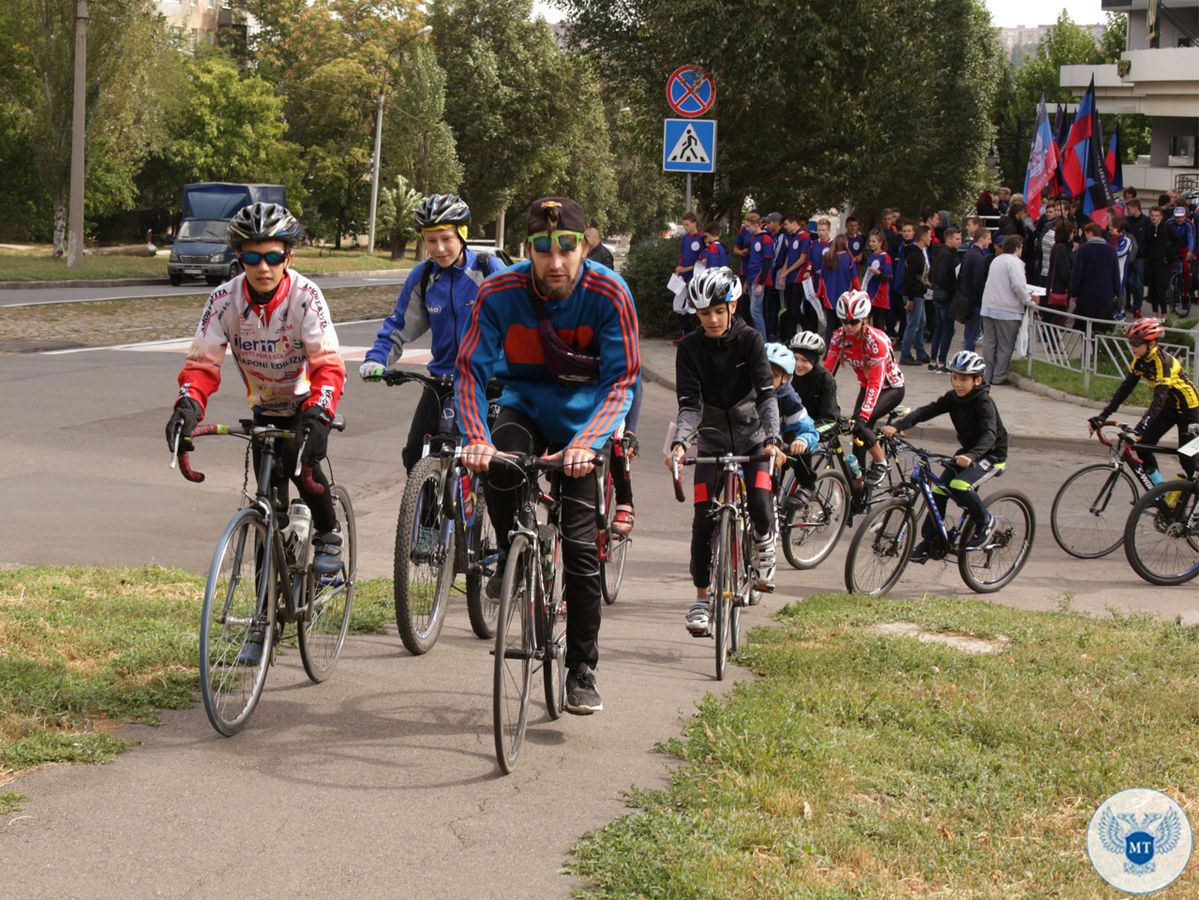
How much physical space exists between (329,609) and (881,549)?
13.6 ft

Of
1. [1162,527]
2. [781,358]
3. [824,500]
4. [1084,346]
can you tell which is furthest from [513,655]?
[1084,346]

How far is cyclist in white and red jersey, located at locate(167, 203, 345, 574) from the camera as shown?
18.5 feet

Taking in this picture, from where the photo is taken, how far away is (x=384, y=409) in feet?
51.9

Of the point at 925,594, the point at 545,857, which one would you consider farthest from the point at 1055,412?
the point at 545,857

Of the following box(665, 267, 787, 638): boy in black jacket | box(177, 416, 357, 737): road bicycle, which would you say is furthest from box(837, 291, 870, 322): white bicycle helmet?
box(177, 416, 357, 737): road bicycle

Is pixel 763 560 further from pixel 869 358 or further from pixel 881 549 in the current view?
pixel 869 358

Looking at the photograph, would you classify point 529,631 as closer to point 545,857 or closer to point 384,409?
point 545,857

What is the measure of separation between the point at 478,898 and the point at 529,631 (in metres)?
1.45

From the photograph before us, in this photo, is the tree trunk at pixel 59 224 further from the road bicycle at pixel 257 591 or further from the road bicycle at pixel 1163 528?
the road bicycle at pixel 257 591

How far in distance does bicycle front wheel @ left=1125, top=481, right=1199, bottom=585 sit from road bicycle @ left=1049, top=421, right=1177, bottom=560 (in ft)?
1.94

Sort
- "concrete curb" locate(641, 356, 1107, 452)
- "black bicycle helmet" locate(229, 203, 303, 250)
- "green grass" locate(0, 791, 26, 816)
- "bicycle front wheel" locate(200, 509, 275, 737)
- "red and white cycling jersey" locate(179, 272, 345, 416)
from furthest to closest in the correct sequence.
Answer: "concrete curb" locate(641, 356, 1107, 452)
"red and white cycling jersey" locate(179, 272, 345, 416)
"black bicycle helmet" locate(229, 203, 303, 250)
"bicycle front wheel" locate(200, 509, 275, 737)
"green grass" locate(0, 791, 26, 816)

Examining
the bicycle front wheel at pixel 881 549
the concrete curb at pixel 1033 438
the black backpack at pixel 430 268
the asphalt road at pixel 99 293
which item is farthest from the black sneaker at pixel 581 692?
the asphalt road at pixel 99 293

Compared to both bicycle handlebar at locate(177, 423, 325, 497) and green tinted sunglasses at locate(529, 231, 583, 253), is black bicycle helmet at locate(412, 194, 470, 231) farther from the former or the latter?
green tinted sunglasses at locate(529, 231, 583, 253)

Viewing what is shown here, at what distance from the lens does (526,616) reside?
539 centimetres
